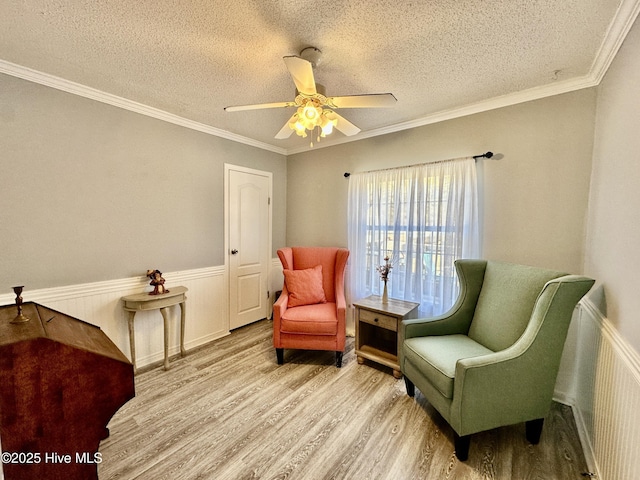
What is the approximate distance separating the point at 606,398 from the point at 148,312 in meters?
3.33

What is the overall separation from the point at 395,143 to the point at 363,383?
Result: 7.74 ft

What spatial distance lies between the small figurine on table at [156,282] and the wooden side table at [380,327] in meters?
1.81

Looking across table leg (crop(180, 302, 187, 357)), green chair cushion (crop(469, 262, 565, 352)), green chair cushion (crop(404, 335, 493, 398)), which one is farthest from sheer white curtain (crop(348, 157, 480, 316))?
table leg (crop(180, 302, 187, 357))

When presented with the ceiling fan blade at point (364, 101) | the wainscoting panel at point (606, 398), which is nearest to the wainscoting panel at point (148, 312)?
the ceiling fan blade at point (364, 101)

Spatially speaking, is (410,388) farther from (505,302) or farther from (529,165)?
(529,165)

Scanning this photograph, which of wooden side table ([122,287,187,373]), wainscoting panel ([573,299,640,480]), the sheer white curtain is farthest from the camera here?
the sheer white curtain

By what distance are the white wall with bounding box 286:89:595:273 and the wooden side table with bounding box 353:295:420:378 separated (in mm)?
898

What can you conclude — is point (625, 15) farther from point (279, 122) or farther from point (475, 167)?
point (279, 122)

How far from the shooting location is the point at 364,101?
1628mm

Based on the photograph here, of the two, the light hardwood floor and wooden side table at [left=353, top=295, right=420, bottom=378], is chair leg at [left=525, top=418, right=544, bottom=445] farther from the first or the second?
wooden side table at [left=353, top=295, right=420, bottom=378]

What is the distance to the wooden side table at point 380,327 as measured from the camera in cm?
233

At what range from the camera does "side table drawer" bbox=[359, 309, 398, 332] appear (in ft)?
7.56

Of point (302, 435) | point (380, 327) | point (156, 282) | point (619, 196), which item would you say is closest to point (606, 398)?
point (619, 196)

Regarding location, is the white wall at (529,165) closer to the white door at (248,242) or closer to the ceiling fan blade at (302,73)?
the ceiling fan blade at (302,73)
